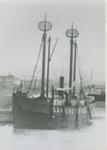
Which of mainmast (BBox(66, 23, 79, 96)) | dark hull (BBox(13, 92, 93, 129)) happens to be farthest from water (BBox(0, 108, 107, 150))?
mainmast (BBox(66, 23, 79, 96))

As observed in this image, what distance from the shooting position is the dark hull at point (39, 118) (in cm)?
141

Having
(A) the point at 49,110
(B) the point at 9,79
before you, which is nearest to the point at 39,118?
(A) the point at 49,110

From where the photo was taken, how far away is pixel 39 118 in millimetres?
1415

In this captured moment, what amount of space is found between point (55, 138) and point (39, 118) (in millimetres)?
116

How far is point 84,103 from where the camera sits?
1421 millimetres

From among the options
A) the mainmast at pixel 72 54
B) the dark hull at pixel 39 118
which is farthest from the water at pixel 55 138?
the mainmast at pixel 72 54

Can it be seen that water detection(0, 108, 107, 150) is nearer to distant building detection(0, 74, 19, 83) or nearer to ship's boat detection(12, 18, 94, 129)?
ship's boat detection(12, 18, 94, 129)

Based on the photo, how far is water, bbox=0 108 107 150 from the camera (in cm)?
139

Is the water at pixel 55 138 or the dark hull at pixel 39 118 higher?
the dark hull at pixel 39 118

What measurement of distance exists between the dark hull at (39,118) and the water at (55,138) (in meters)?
0.03

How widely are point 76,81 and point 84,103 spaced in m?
0.11

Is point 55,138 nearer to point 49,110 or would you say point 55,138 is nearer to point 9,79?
point 49,110

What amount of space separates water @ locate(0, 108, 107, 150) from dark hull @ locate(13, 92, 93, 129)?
27 millimetres

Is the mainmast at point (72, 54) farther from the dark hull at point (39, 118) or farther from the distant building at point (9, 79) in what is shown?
the distant building at point (9, 79)
